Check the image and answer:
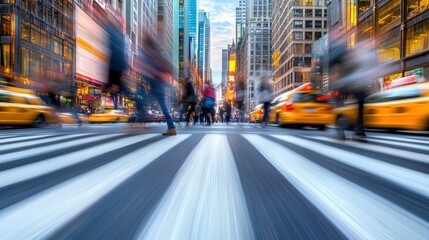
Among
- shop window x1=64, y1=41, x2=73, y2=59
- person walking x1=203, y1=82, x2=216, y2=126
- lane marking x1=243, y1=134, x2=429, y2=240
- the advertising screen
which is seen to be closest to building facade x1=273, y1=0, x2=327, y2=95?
shop window x1=64, y1=41, x2=73, y2=59

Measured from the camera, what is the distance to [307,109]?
1077cm

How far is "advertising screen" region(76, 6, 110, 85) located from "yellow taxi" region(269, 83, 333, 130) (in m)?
6.78

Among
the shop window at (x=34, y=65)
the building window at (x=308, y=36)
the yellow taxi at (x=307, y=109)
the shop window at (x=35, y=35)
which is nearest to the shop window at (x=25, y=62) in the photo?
the shop window at (x=34, y=65)

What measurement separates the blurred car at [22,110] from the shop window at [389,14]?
96.0 feet

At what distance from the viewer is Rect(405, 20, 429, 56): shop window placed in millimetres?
23562

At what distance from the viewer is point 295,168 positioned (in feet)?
7.80

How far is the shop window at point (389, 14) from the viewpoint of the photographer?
2778 centimetres

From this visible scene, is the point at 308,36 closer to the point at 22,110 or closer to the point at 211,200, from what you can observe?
the point at 22,110

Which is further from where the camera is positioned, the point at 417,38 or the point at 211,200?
the point at 417,38

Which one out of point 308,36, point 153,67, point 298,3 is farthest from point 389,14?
point 298,3

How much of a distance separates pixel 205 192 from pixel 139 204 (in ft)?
1.22

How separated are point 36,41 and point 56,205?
43791mm

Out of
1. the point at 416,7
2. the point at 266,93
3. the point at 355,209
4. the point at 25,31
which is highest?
the point at 25,31

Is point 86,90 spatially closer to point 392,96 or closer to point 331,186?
point 392,96
